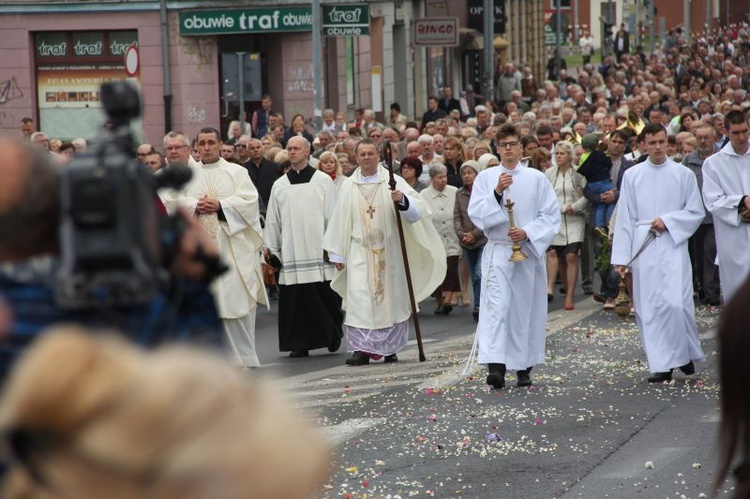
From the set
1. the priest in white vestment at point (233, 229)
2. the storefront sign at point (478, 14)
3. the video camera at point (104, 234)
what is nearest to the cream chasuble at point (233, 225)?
the priest in white vestment at point (233, 229)

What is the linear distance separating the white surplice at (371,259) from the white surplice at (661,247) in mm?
1964

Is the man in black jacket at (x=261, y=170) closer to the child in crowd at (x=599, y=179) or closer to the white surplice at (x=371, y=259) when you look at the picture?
the child in crowd at (x=599, y=179)

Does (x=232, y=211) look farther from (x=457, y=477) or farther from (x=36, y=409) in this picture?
(x=36, y=409)

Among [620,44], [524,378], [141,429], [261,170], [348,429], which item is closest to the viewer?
[141,429]

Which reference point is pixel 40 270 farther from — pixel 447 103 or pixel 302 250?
pixel 447 103

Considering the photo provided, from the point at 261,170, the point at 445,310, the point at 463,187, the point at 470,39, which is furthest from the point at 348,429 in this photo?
the point at 470,39

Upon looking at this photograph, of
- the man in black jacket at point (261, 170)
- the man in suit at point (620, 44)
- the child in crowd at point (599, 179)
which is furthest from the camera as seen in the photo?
the man in suit at point (620, 44)

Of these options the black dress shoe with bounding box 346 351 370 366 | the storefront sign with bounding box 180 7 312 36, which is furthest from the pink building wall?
the black dress shoe with bounding box 346 351 370 366

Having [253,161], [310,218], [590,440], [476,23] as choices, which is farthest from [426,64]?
[590,440]

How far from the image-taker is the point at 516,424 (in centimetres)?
959

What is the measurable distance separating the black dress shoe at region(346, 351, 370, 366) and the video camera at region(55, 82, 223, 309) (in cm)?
1075

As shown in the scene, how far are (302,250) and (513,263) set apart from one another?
2810 millimetres

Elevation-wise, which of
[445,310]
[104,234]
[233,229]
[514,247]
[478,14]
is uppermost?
[478,14]

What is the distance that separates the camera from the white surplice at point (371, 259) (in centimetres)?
1301
